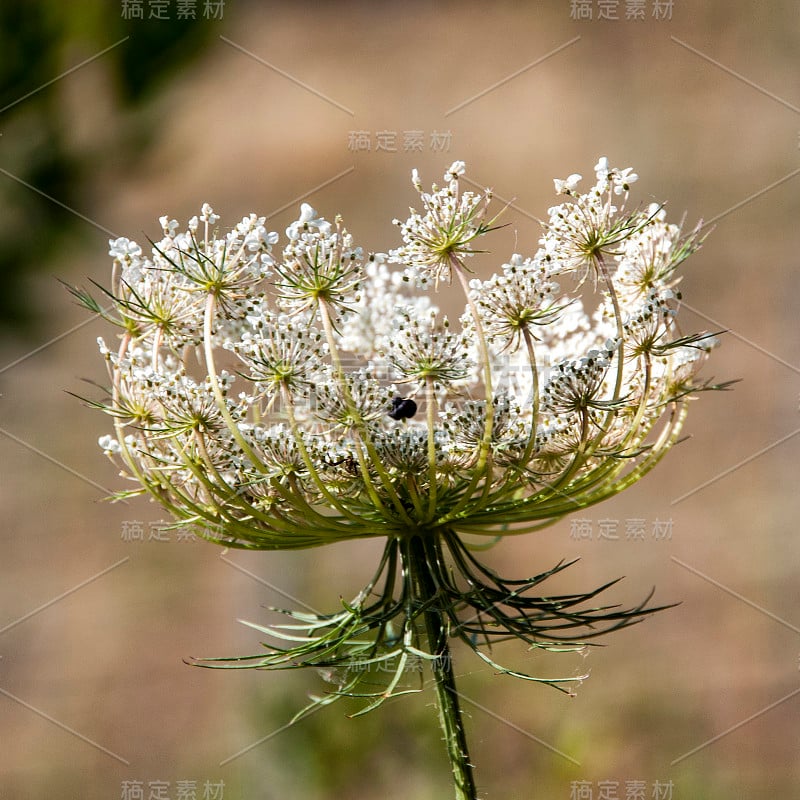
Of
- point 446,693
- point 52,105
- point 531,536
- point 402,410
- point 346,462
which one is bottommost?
point 446,693

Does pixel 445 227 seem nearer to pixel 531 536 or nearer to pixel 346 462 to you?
pixel 346 462

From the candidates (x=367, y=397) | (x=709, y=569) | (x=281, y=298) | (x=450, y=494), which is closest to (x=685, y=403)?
(x=450, y=494)

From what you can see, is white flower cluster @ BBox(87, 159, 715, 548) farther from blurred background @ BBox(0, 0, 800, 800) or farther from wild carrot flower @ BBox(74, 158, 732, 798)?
blurred background @ BBox(0, 0, 800, 800)

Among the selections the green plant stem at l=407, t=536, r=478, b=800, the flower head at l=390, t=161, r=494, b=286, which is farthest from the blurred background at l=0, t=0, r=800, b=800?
the flower head at l=390, t=161, r=494, b=286

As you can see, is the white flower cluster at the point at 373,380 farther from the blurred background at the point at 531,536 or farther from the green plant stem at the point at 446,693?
the blurred background at the point at 531,536

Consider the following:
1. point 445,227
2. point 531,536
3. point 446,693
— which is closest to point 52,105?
point 445,227

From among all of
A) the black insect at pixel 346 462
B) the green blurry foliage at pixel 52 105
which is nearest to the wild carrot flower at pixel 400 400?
the black insect at pixel 346 462
